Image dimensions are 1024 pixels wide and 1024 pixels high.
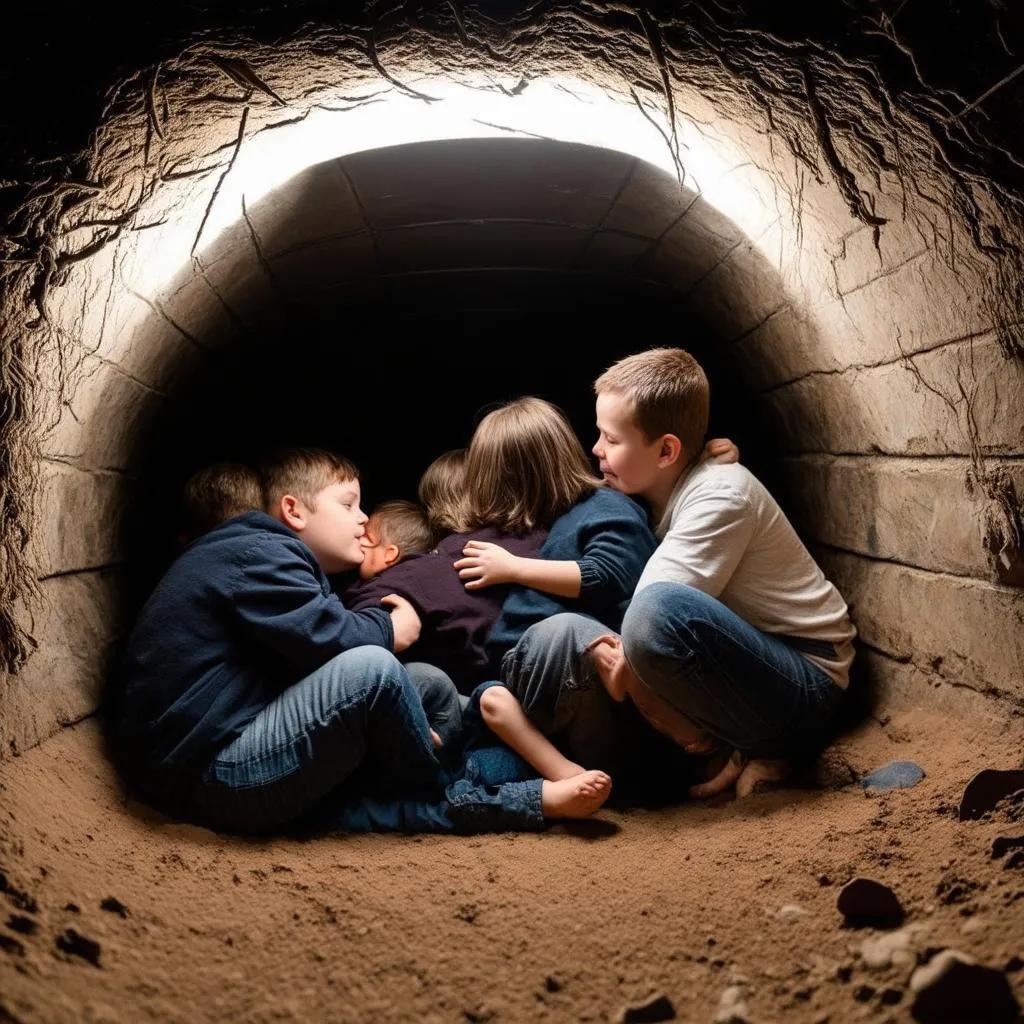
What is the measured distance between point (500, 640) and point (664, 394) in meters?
0.86

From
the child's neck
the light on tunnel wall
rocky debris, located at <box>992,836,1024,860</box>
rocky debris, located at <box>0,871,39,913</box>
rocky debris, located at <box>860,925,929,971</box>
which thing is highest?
the light on tunnel wall

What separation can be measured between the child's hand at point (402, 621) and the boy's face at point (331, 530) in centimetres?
22

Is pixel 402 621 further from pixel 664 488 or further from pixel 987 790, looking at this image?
pixel 987 790

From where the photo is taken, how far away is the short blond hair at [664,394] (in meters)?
2.44

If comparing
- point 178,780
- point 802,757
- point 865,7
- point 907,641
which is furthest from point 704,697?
point 865,7

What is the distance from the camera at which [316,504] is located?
268cm

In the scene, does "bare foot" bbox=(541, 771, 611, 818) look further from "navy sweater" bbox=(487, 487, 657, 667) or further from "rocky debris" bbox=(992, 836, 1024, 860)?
"rocky debris" bbox=(992, 836, 1024, 860)

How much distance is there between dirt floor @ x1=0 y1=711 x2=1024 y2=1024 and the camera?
125 centimetres

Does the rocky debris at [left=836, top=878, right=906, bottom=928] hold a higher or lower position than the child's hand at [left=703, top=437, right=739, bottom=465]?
lower

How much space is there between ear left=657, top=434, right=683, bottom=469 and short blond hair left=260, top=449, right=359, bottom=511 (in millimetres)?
1036

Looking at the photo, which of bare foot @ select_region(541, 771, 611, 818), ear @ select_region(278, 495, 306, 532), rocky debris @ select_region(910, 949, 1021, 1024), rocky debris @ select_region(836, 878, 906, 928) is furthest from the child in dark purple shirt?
rocky debris @ select_region(910, 949, 1021, 1024)

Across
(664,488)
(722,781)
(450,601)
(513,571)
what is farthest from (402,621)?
(722,781)

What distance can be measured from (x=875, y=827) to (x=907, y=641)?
26.8 inches

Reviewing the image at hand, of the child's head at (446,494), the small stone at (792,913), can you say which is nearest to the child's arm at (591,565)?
the child's head at (446,494)
